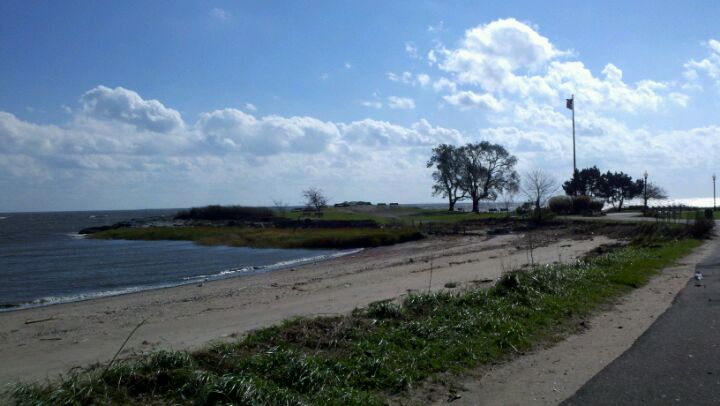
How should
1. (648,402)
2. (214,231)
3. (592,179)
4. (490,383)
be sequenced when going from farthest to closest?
1. (592,179)
2. (214,231)
3. (490,383)
4. (648,402)

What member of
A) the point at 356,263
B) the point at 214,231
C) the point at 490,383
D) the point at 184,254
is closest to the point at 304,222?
the point at 214,231

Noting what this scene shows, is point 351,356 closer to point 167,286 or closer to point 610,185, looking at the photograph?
point 167,286

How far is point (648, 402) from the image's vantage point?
6207 millimetres

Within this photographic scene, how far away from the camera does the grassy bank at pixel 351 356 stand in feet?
20.1

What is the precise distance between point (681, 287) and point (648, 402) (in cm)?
953

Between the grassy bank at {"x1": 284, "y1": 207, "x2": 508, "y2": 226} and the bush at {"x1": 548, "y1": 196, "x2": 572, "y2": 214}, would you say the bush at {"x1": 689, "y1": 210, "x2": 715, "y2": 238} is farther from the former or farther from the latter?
the grassy bank at {"x1": 284, "y1": 207, "x2": 508, "y2": 226}

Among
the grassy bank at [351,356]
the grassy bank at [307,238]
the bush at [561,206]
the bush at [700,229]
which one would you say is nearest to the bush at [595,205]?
the bush at [561,206]

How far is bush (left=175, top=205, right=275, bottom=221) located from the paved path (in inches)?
3247

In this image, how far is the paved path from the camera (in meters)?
6.37

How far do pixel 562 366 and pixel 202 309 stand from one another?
11.5 m

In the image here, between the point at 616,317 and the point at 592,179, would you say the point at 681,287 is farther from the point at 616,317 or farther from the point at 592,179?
the point at 592,179

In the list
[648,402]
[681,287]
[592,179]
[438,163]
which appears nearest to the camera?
[648,402]

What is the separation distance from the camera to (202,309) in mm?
16781

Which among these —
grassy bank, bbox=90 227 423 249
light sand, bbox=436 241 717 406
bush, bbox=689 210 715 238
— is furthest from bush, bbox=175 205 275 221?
light sand, bbox=436 241 717 406
